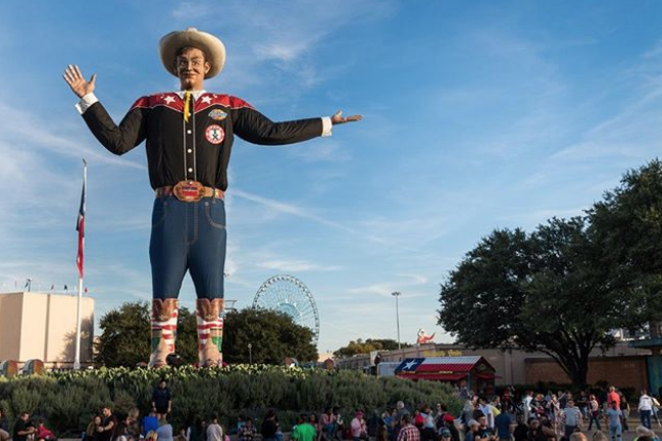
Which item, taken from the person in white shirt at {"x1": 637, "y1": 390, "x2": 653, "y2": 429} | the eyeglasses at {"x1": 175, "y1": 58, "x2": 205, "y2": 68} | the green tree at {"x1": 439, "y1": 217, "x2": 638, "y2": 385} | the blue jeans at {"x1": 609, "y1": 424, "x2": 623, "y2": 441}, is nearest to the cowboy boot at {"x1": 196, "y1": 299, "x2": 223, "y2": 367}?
the eyeglasses at {"x1": 175, "y1": 58, "x2": 205, "y2": 68}

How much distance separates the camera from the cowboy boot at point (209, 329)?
15312mm

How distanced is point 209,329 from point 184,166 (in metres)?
3.69

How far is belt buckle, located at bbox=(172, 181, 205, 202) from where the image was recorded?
50.0ft

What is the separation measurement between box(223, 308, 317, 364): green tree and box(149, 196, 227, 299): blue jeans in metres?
41.5

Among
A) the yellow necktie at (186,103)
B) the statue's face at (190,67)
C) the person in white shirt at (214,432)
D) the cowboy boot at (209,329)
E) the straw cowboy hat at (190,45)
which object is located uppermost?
the straw cowboy hat at (190,45)

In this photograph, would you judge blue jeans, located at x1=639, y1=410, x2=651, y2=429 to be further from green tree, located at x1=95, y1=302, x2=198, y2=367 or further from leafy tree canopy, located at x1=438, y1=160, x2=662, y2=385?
green tree, located at x1=95, y1=302, x2=198, y2=367

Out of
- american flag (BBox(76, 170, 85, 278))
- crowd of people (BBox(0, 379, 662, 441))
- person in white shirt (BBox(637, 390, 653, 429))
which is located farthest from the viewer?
american flag (BBox(76, 170, 85, 278))

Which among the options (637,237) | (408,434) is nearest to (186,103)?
Answer: (408,434)

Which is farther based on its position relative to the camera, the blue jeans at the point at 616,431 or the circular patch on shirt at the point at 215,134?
the blue jeans at the point at 616,431

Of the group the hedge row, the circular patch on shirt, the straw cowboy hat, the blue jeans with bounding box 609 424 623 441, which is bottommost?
the blue jeans with bounding box 609 424 623 441

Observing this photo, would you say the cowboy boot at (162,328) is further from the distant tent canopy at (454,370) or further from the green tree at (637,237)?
the distant tent canopy at (454,370)

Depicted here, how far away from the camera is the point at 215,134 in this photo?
15719mm

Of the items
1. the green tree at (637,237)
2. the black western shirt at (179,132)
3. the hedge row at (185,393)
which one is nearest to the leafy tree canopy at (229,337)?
the green tree at (637,237)

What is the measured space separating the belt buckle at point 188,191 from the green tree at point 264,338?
4186 centimetres
